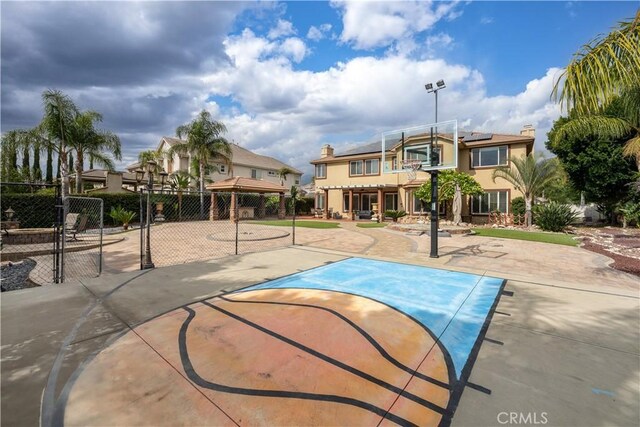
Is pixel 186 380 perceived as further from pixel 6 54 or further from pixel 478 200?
pixel 478 200

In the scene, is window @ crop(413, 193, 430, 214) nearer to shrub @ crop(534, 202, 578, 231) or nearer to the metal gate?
shrub @ crop(534, 202, 578, 231)

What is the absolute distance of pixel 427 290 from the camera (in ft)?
20.9

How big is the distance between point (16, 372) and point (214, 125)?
27922mm

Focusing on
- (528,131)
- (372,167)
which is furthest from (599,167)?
(372,167)

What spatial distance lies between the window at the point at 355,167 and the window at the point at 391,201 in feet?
12.8

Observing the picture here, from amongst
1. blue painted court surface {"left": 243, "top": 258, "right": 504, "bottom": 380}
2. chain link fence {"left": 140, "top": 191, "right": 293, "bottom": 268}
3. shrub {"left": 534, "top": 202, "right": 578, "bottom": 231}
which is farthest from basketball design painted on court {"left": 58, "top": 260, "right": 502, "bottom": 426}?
shrub {"left": 534, "top": 202, "right": 578, "bottom": 231}

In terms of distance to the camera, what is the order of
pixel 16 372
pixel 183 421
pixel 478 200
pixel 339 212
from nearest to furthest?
pixel 183 421
pixel 16 372
pixel 478 200
pixel 339 212

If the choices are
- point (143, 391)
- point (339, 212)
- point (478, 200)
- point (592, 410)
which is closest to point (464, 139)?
point (478, 200)

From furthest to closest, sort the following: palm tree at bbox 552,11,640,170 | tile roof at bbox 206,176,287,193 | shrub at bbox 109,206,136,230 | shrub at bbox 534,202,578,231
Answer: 1. tile roof at bbox 206,176,287,193
2. shrub at bbox 109,206,136,230
3. shrub at bbox 534,202,578,231
4. palm tree at bbox 552,11,640,170

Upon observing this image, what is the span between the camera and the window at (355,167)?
30.9 m

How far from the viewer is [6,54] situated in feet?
35.1

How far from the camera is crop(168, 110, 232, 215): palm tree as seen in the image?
27.5 meters

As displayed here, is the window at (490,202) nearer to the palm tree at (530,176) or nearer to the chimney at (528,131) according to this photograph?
the palm tree at (530,176)

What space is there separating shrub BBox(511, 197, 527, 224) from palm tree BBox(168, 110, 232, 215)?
25.7 meters
